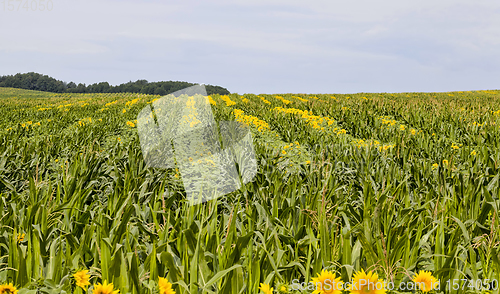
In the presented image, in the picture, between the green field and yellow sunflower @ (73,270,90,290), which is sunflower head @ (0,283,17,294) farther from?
yellow sunflower @ (73,270,90,290)

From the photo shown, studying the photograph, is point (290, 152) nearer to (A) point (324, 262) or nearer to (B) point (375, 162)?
(B) point (375, 162)

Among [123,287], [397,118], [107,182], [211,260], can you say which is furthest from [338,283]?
[397,118]

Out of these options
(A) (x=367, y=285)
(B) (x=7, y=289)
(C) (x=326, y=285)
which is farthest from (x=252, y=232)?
(B) (x=7, y=289)

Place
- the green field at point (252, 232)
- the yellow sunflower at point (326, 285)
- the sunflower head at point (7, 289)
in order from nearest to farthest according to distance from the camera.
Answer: the sunflower head at point (7, 289) → the yellow sunflower at point (326, 285) → the green field at point (252, 232)

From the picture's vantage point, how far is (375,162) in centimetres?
509

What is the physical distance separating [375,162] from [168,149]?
3.74m

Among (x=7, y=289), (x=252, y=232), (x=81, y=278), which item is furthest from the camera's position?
(x=252, y=232)

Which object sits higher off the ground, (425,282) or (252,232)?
(252,232)

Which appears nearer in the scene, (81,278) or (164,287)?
(164,287)

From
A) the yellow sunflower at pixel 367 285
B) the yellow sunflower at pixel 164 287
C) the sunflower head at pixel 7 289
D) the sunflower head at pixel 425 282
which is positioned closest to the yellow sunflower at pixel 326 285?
the yellow sunflower at pixel 367 285

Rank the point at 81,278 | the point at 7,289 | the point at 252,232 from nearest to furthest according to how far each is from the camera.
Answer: the point at 7,289 < the point at 81,278 < the point at 252,232

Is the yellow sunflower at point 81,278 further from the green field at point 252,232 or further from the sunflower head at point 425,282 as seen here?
the sunflower head at point 425,282

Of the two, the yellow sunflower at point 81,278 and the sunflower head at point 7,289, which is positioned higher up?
the sunflower head at point 7,289

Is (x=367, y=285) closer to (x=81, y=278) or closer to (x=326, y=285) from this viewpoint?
(x=326, y=285)
